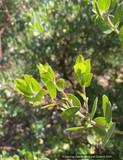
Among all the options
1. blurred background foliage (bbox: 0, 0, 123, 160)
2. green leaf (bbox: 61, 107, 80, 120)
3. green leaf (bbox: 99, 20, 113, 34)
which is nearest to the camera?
green leaf (bbox: 61, 107, 80, 120)

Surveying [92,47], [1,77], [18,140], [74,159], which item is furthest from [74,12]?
[18,140]

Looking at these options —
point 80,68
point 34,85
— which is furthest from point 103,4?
point 34,85

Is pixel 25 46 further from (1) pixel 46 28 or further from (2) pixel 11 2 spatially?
(2) pixel 11 2

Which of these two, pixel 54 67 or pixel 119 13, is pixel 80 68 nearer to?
pixel 119 13

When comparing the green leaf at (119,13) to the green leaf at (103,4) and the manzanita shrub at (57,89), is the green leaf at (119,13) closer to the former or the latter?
the green leaf at (103,4)

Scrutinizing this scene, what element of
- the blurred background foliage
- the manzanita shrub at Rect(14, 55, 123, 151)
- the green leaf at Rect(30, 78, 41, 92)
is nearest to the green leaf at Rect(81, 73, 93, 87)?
the manzanita shrub at Rect(14, 55, 123, 151)

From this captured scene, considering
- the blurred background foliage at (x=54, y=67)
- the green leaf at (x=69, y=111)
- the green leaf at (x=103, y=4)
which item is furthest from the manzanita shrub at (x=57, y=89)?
the blurred background foliage at (x=54, y=67)

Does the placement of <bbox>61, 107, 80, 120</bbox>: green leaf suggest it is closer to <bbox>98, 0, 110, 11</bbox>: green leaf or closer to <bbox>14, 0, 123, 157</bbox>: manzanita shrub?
<bbox>14, 0, 123, 157</bbox>: manzanita shrub

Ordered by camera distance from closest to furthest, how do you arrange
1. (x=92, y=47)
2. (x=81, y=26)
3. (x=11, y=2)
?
(x=81, y=26) → (x=92, y=47) → (x=11, y=2)
